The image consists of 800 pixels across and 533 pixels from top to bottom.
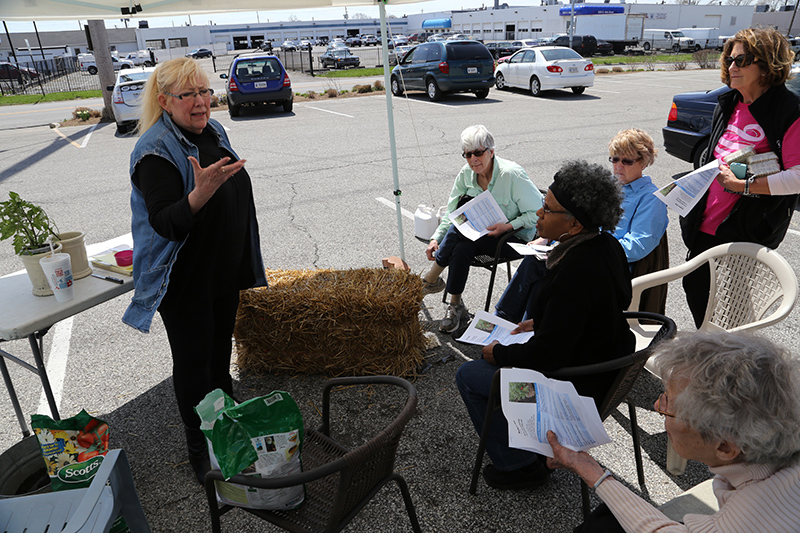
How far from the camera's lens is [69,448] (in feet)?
6.76

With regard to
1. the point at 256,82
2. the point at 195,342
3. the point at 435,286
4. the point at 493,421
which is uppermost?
the point at 256,82

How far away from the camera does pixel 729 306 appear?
2.86 meters

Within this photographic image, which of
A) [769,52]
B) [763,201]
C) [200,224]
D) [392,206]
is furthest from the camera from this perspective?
[392,206]

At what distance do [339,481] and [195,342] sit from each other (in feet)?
3.50

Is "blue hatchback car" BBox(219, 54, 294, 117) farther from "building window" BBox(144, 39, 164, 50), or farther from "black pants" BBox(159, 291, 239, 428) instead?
"building window" BBox(144, 39, 164, 50)

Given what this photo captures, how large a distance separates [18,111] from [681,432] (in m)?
24.1

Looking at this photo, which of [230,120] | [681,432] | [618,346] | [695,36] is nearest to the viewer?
[681,432]

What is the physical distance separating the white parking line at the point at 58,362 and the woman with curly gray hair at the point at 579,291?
264cm

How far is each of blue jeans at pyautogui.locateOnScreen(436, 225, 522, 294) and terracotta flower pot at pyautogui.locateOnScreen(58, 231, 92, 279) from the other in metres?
2.21

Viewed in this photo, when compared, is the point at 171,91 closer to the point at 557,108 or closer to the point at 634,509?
the point at 634,509

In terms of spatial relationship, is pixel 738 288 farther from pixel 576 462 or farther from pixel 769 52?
pixel 576 462

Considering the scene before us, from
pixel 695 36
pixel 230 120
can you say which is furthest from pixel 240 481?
pixel 695 36

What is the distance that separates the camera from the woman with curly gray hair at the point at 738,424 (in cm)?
124

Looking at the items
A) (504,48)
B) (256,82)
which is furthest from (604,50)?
(256,82)
